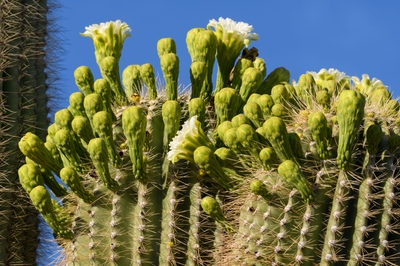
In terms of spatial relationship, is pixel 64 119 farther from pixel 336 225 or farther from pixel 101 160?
pixel 336 225

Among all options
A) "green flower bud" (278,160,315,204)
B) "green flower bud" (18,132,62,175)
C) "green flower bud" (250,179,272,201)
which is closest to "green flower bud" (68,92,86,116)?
"green flower bud" (18,132,62,175)

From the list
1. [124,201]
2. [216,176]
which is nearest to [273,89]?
[216,176]

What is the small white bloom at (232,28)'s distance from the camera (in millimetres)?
6258

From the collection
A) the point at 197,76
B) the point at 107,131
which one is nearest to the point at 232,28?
the point at 197,76

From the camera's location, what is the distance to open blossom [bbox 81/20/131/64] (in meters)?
6.42

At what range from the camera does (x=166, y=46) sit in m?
6.22

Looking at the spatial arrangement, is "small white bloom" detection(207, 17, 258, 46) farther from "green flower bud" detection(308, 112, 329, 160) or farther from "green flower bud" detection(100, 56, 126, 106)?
"green flower bud" detection(308, 112, 329, 160)

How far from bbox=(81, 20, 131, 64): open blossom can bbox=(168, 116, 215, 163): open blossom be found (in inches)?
43.2

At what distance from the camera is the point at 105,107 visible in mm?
5969

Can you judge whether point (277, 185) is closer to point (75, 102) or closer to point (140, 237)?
point (140, 237)

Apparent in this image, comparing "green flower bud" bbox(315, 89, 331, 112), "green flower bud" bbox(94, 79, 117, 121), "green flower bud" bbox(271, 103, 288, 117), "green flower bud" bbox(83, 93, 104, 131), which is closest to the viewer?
"green flower bud" bbox(315, 89, 331, 112)

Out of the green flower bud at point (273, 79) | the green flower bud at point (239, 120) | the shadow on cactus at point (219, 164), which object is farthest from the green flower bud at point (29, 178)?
the green flower bud at point (273, 79)

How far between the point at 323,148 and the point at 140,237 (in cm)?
134

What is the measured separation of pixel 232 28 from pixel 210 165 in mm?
1259
